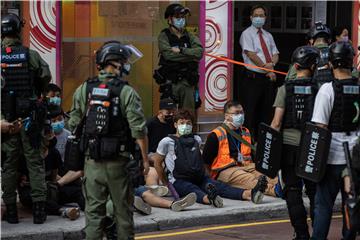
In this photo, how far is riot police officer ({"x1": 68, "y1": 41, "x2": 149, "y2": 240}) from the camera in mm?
7934

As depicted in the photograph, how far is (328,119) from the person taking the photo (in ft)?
27.0

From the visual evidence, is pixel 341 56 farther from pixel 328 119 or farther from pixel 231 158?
pixel 231 158

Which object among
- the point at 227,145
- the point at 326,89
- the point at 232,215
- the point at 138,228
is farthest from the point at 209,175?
the point at 326,89

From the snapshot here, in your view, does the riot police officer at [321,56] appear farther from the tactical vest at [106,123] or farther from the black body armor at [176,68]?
the tactical vest at [106,123]

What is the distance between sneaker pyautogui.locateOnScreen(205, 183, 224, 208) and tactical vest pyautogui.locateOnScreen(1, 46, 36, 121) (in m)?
2.35

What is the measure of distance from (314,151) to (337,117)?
0.36m

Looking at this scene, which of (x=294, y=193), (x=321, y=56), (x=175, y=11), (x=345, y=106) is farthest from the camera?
(x=175, y=11)

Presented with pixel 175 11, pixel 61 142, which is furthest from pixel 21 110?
pixel 175 11

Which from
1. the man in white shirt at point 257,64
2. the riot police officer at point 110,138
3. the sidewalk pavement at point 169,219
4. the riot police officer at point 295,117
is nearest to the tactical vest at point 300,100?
the riot police officer at point 295,117

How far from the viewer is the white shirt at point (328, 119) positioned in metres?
8.20

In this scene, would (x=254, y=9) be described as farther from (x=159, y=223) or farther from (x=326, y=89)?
(x=326, y=89)

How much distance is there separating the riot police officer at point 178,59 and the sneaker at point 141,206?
272cm

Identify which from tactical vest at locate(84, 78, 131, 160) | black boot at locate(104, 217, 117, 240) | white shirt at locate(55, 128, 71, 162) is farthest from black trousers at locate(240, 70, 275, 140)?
tactical vest at locate(84, 78, 131, 160)

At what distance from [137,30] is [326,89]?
19.2ft
